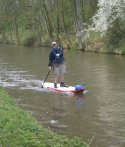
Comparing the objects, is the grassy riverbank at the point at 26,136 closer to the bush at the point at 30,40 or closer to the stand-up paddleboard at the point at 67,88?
the stand-up paddleboard at the point at 67,88

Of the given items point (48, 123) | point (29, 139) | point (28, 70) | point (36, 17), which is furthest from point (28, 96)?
point (36, 17)

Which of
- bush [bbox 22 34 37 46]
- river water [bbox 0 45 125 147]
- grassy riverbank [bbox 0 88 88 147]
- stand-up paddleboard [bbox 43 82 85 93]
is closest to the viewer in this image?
grassy riverbank [bbox 0 88 88 147]

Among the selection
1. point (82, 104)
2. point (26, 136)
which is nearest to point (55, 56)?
point (82, 104)

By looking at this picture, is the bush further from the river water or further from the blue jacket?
the blue jacket

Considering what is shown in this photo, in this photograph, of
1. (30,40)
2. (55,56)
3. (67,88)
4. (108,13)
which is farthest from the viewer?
(30,40)

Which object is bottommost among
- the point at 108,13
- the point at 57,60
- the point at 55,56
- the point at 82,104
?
the point at 82,104

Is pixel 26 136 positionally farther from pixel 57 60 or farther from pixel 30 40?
pixel 30 40

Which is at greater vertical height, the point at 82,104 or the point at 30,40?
the point at 82,104

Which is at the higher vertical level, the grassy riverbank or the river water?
the grassy riverbank

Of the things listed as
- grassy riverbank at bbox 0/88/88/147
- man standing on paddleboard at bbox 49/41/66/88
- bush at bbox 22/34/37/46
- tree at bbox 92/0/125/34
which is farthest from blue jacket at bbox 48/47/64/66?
bush at bbox 22/34/37/46

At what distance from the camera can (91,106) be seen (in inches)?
633

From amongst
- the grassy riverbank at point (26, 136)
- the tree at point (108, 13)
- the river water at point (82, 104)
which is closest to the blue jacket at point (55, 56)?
the river water at point (82, 104)

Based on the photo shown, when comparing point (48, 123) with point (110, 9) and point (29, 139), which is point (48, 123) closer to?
point (29, 139)

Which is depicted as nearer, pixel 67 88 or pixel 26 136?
pixel 26 136
